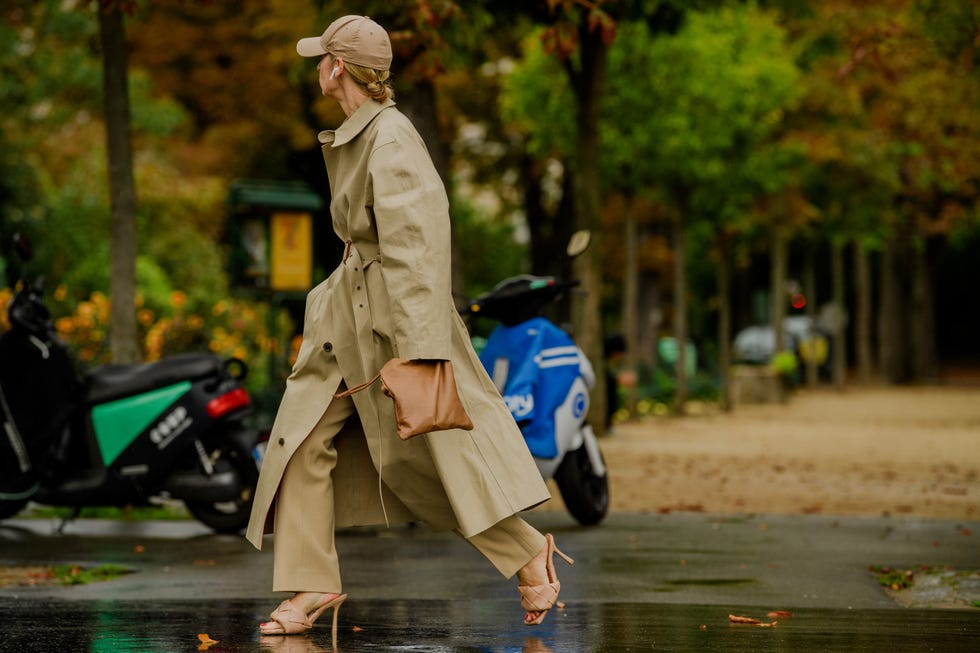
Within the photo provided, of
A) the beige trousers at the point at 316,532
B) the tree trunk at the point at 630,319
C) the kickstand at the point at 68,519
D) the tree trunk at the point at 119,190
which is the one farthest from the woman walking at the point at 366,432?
the tree trunk at the point at 630,319

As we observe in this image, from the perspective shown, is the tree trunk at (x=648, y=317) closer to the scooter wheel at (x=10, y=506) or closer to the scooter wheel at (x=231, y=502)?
the scooter wheel at (x=231, y=502)

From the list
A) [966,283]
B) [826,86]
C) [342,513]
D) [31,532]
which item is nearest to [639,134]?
[826,86]

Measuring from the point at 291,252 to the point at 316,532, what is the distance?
934 centimetres

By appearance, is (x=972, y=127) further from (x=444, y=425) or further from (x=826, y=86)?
(x=444, y=425)

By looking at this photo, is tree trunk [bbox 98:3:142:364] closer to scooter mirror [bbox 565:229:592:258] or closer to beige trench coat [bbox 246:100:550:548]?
scooter mirror [bbox 565:229:592:258]

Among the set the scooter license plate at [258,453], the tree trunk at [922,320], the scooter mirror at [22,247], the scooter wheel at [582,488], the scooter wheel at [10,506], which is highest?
the scooter mirror at [22,247]

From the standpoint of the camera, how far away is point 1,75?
2531cm

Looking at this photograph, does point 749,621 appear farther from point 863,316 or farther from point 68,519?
point 863,316

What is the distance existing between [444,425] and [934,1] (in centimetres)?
1250

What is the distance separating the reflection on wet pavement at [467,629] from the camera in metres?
5.43

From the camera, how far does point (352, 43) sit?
5.49 m

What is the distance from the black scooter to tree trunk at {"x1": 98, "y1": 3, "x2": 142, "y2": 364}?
1.83 meters

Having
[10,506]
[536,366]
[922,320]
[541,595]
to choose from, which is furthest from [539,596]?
[922,320]

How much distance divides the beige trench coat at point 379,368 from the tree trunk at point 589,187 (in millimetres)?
11438
